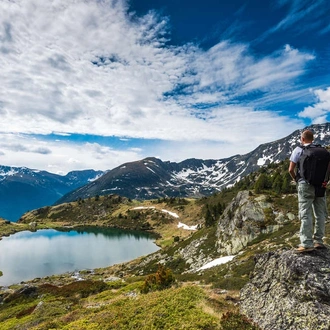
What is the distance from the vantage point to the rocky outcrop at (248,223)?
157ft

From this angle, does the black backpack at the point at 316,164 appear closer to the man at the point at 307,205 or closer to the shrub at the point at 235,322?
the man at the point at 307,205

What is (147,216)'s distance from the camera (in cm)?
18112

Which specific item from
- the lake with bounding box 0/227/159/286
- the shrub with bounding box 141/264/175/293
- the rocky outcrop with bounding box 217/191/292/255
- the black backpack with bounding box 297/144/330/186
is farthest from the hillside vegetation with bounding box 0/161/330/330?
the lake with bounding box 0/227/159/286

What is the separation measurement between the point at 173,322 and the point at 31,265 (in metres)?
92.9

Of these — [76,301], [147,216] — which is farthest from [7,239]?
[76,301]

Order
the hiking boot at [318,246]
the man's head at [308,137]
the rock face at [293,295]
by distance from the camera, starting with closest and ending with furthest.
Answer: the rock face at [293,295], the man's head at [308,137], the hiking boot at [318,246]

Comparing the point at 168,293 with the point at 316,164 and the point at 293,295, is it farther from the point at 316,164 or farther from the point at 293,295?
the point at 316,164

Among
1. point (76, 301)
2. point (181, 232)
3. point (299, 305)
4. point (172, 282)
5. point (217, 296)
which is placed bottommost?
point (181, 232)

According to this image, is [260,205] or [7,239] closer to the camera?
[260,205]

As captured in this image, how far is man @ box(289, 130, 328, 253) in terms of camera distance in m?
11.4

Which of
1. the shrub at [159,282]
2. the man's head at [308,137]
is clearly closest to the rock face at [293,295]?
the man's head at [308,137]

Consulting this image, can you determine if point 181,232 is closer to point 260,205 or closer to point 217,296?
point 260,205

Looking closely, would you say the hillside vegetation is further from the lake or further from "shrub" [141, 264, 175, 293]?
the lake

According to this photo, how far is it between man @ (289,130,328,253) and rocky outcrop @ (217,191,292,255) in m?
37.4
